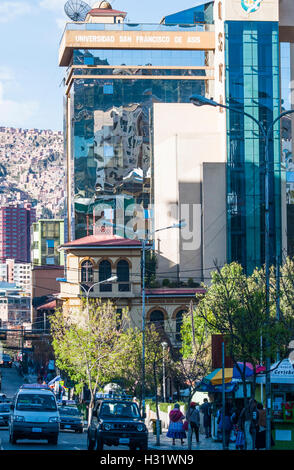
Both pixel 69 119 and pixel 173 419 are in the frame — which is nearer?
pixel 173 419

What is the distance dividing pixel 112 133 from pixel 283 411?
307ft

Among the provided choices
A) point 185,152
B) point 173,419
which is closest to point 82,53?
point 185,152

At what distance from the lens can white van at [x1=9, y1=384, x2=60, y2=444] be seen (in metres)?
31.9

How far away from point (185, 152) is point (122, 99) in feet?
70.9

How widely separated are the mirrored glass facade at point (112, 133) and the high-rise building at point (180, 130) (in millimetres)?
126

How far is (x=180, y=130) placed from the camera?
111m

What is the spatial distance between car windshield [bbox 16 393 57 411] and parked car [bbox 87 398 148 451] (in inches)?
94.4

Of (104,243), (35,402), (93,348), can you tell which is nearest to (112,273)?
(104,243)

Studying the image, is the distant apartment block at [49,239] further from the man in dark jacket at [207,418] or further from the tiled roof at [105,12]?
the man in dark jacket at [207,418]

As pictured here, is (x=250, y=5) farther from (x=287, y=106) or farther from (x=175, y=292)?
(x=175, y=292)

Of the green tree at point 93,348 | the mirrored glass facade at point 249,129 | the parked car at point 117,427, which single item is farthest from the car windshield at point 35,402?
the mirrored glass facade at point 249,129
